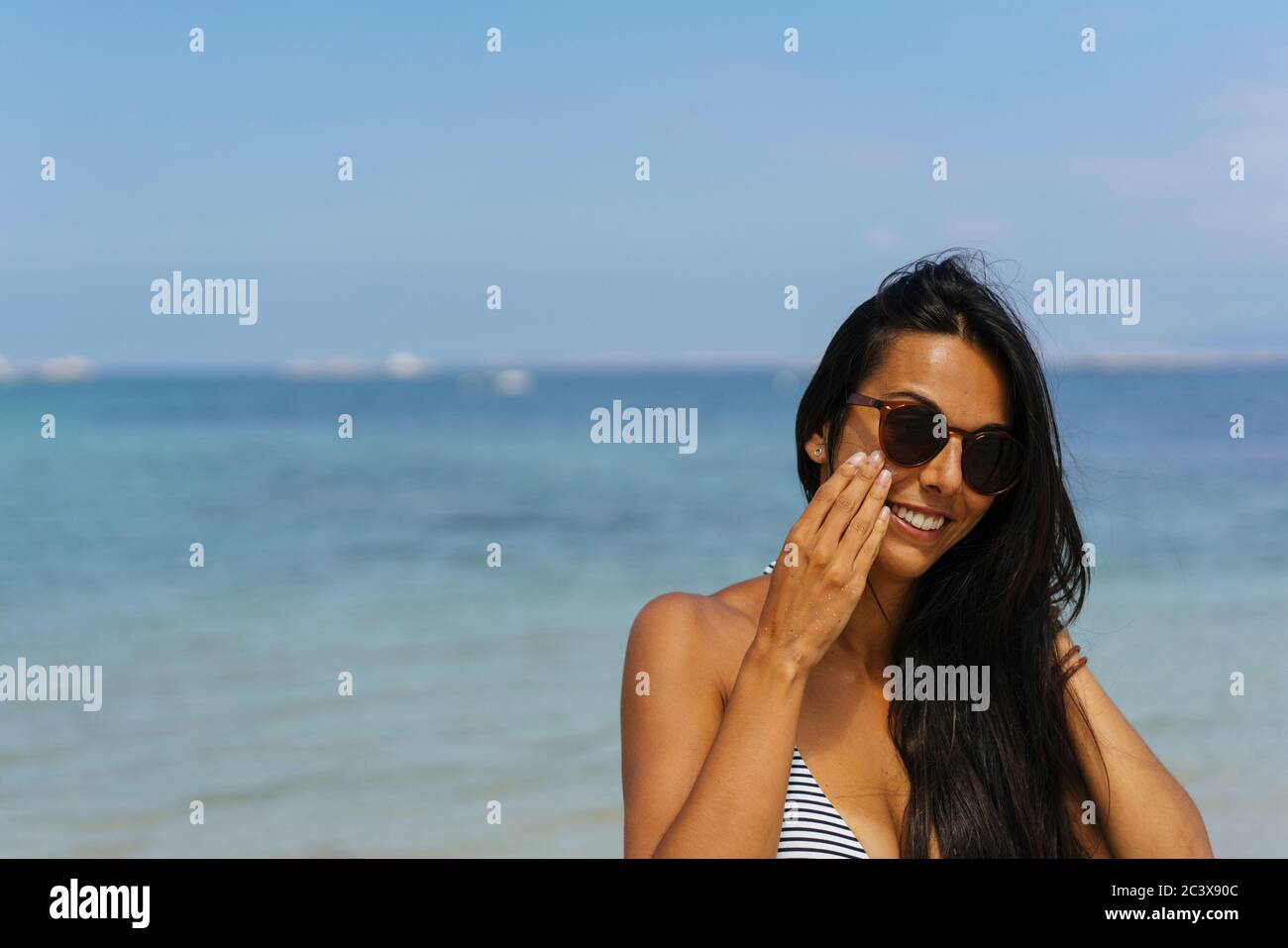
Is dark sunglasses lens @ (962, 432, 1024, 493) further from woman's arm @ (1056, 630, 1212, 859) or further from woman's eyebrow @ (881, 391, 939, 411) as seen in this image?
woman's arm @ (1056, 630, 1212, 859)

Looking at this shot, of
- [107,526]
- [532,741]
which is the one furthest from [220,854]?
[107,526]

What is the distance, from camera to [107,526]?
21078 mm

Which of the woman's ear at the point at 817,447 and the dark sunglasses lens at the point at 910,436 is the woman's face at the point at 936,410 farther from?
the woman's ear at the point at 817,447

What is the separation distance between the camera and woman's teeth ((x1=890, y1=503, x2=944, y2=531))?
3.12m

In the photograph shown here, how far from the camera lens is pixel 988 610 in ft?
11.3

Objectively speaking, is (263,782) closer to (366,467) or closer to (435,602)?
(435,602)

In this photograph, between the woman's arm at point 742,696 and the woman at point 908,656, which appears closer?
the woman's arm at point 742,696

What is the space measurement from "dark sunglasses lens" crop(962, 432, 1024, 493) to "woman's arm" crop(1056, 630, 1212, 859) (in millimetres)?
610

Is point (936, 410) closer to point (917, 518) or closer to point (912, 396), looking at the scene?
point (912, 396)

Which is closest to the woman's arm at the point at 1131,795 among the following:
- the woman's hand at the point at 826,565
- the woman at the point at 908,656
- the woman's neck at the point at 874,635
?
the woman at the point at 908,656

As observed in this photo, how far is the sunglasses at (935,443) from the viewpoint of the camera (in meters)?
3.05

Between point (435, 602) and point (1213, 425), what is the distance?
20606 mm

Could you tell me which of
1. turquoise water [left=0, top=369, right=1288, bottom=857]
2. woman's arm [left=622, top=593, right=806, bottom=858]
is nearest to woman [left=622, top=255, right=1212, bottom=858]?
woman's arm [left=622, top=593, right=806, bottom=858]

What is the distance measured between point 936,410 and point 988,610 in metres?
0.63
